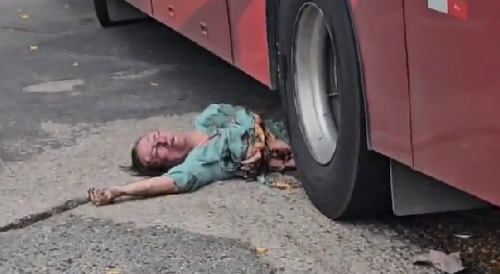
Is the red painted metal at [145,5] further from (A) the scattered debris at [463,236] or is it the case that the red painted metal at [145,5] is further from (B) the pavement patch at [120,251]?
(A) the scattered debris at [463,236]

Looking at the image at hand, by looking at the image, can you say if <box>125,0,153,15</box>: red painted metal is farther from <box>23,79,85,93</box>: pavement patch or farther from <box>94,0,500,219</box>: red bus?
<box>94,0,500,219</box>: red bus

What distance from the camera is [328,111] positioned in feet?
15.0

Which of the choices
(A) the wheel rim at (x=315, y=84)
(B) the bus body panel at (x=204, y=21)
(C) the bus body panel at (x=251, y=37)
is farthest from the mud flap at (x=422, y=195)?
(B) the bus body panel at (x=204, y=21)

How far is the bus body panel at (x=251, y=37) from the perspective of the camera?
501 cm

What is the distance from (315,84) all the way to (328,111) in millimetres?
135

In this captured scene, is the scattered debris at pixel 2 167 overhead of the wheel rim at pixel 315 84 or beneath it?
beneath

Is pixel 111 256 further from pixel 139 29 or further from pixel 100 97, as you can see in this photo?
pixel 139 29

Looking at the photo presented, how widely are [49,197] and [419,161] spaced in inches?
86.0

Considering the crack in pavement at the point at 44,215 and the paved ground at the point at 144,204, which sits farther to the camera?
the crack in pavement at the point at 44,215

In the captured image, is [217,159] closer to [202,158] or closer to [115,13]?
[202,158]

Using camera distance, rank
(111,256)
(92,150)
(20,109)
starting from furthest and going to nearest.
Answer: (20,109), (92,150), (111,256)

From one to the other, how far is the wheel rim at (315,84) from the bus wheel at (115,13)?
5.88 meters

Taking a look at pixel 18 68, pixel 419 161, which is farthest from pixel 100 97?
pixel 419 161

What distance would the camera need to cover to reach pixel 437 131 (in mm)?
3375
